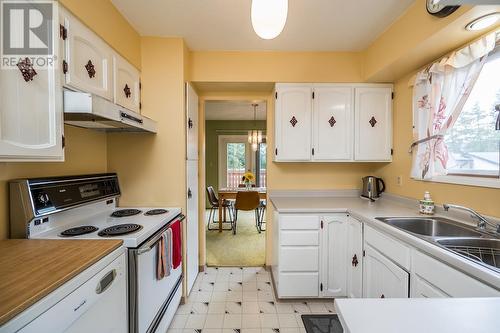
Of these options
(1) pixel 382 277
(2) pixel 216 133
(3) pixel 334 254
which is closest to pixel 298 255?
(3) pixel 334 254

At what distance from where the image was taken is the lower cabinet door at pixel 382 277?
142 centimetres

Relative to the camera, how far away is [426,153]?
192 cm

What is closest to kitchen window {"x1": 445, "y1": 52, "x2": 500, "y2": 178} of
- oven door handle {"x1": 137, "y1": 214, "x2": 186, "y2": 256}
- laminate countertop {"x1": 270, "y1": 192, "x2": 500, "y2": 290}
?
laminate countertop {"x1": 270, "y1": 192, "x2": 500, "y2": 290}

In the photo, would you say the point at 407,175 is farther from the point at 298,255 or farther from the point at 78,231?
the point at 78,231

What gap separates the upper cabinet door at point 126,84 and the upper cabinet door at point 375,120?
6.94 feet

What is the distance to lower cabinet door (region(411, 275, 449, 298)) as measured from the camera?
1.15 metres

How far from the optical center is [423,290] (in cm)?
125

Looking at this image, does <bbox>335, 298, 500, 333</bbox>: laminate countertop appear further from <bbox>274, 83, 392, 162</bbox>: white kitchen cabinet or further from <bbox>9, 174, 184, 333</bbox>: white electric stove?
<bbox>274, 83, 392, 162</bbox>: white kitchen cabinet

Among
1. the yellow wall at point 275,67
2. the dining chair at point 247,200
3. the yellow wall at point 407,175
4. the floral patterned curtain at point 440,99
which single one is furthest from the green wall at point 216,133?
the floral patterned curtain at point 440,99

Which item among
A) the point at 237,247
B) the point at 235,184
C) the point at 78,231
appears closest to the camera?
the point at 78,231

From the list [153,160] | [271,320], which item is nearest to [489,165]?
[271,320]

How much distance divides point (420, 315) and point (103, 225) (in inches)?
66.6

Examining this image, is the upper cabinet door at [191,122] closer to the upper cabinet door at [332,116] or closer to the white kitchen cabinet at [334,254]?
the upper cabinet door at [332,116]

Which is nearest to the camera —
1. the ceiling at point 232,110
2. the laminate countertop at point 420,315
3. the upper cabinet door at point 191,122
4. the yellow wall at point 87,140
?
the laminate countertop at point 420,315
